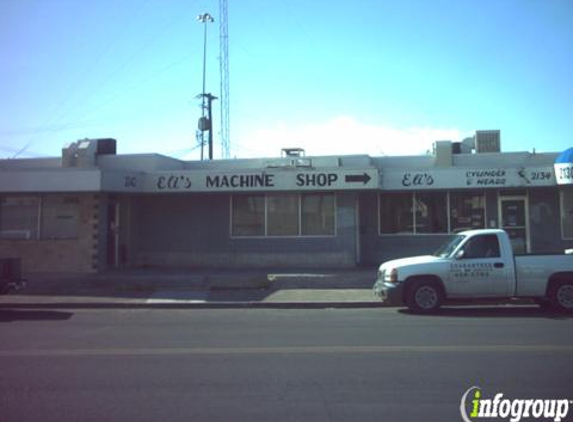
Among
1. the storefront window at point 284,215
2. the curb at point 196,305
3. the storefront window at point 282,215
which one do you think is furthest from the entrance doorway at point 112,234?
the curb at point 196,305


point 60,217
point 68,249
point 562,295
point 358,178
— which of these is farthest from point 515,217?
point 60,217

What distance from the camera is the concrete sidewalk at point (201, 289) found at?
1515 cm

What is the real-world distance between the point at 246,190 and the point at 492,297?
34.2ft

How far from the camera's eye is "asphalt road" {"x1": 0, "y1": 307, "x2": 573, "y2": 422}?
18.7 feet

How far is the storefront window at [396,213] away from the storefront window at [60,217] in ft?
37.2

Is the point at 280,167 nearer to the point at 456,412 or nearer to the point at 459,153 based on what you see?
the point at 459,153

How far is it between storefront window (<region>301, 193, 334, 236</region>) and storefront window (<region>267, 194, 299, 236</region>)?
0.34 m

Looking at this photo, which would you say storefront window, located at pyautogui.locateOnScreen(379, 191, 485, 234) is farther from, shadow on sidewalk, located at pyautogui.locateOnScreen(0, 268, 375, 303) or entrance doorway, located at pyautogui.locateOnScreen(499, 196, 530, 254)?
shadow on sidewalk, located at pyautogui.locateOnScreen(0, 268, 375, 303)

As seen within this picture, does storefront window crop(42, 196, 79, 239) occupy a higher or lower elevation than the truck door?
higher

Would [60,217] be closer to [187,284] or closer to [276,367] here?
[187,284]

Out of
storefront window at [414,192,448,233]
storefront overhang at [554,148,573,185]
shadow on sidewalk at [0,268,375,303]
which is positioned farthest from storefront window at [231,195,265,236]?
storefront overhang at [554,148,573,185]

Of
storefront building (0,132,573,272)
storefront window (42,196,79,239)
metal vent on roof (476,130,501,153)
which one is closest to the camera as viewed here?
storefront building (0,132,573,272)

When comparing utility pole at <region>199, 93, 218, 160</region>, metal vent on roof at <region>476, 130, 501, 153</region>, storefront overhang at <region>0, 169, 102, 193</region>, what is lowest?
storefront overhang at <region>0, 169, 102, 193</region>

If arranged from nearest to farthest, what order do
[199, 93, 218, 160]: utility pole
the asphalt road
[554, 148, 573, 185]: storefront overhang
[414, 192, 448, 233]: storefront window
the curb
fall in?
the asphalt road
the curb
[554, 148, 573, 185]: storefront overhang
[414, 192, 448, 233]: storefront window
[199, 93, 218, 160]: utility pole
